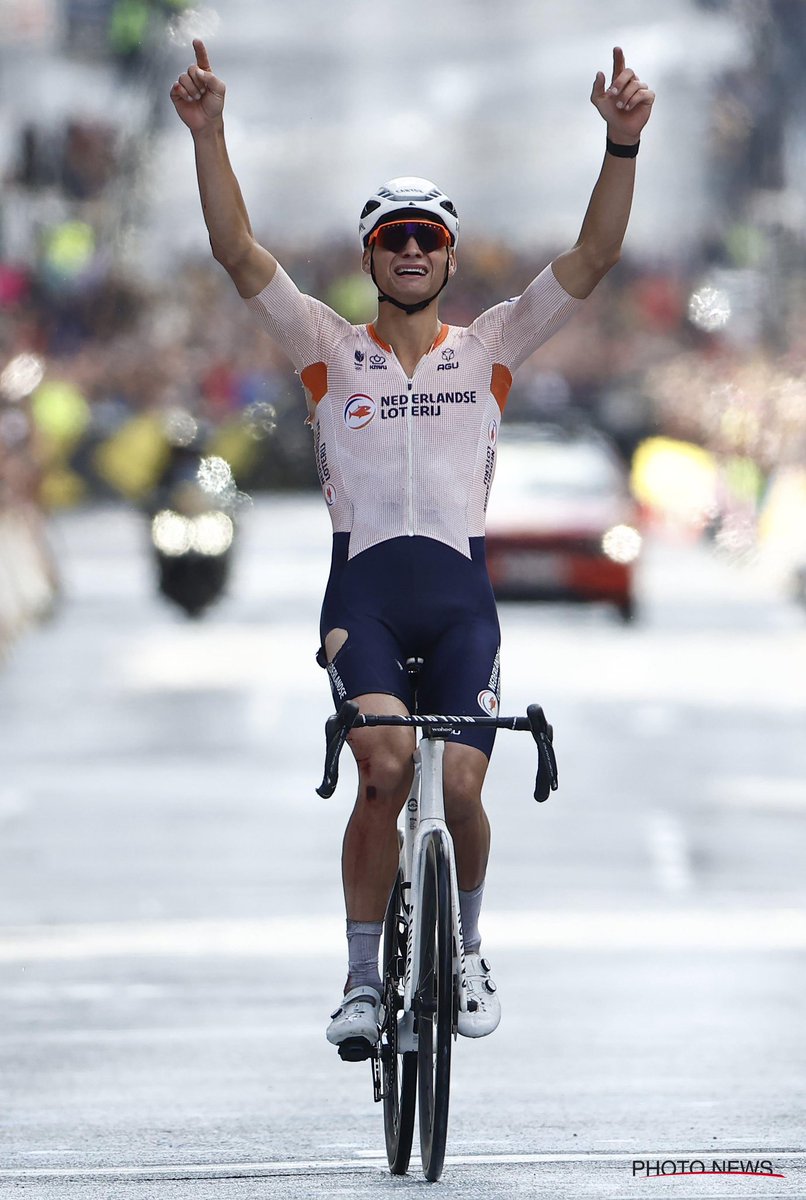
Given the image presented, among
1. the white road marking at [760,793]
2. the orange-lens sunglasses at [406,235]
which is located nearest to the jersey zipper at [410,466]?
the orange-lens sunglasses at [406,235]

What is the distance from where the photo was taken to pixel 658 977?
38.7ft

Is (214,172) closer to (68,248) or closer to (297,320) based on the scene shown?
(297,320)

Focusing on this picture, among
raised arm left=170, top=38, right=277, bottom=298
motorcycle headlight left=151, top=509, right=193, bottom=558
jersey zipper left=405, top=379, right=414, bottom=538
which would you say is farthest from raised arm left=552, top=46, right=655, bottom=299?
motorcycle headlight left=151, top=509, right=193, bottom=558

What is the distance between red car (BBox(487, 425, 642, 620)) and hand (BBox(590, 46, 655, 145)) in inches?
828

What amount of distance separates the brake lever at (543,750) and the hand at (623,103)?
56.2 inches

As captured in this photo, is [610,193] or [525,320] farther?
[525,320]

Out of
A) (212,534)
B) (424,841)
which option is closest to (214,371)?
(212,534)

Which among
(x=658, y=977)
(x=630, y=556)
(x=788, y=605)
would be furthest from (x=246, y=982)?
(x=788, y=605)

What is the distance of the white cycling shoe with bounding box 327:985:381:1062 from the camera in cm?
725

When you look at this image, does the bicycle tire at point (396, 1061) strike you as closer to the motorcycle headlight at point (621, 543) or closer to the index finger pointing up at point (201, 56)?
the index finger pointing up at point (201, 56)

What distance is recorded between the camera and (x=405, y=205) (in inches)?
292

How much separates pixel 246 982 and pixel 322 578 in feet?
92.0

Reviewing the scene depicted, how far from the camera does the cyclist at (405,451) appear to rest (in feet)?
24.1

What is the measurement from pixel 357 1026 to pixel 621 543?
2198cm
